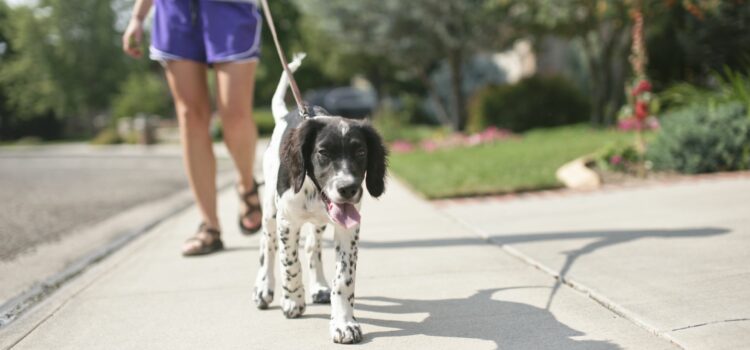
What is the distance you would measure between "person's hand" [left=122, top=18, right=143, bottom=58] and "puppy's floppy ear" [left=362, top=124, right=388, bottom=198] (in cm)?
255

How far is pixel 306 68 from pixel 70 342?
121 feet

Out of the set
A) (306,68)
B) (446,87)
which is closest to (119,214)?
(446,87)

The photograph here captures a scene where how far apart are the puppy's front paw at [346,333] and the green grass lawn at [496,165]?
14.1 ft

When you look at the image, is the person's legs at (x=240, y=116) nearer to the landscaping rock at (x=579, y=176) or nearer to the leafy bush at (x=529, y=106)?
the landscaping rock at (x=579, y=176)

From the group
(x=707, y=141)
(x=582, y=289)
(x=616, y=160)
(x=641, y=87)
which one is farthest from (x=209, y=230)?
(x=707, y=141)

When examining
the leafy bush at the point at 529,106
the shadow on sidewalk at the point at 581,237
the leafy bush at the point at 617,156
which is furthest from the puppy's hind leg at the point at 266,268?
the leafy bush at the point at 529,106

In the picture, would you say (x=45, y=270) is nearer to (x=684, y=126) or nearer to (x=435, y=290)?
(x=435, y=290)

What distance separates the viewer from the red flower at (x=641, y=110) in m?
7.52

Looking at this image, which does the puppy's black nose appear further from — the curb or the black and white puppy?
the curb

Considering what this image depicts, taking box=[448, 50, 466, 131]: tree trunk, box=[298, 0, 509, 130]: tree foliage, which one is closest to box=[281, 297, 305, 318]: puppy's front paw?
box=[298, 0, 509, 130]: tree foliage

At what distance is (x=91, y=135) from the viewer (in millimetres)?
37781

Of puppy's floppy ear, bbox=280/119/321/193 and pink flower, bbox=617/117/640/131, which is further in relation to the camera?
pink flower, bbox=617/117/640/131

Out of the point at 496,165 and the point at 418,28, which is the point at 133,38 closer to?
the point at 496,165

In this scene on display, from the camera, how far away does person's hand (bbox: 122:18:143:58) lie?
15.7 feet
